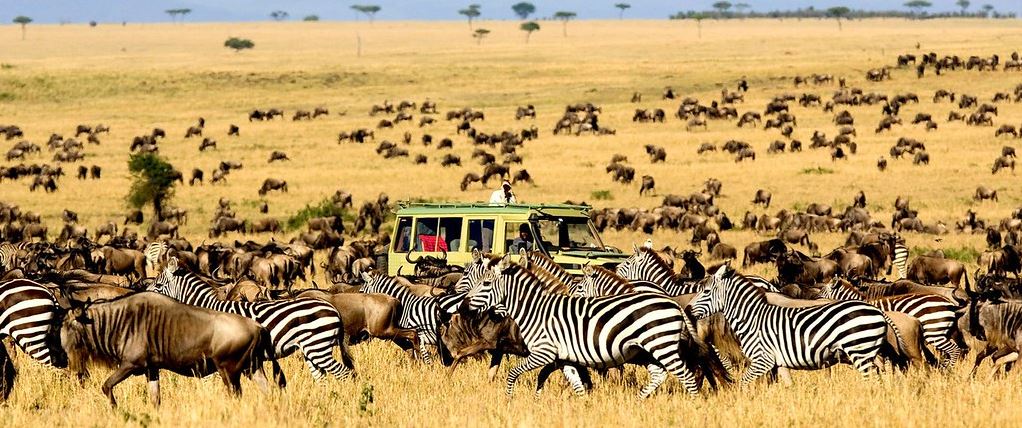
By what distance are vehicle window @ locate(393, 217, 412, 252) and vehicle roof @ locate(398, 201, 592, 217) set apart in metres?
0.12

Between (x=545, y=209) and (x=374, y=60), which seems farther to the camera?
(x=374, y=60)

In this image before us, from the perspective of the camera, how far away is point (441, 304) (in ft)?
47.6

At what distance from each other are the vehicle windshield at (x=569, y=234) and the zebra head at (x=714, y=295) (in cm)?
481

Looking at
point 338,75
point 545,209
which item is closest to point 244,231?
point 545,209

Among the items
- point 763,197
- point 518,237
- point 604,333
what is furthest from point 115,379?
point 763,197

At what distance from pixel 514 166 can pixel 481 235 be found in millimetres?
34676

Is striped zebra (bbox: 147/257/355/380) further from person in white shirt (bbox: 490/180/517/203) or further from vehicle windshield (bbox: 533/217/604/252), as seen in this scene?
person in white shirt (bbox: 490/180/517/203)

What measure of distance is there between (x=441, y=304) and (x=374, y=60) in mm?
98950

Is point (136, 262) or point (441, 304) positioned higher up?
point (441, 304)

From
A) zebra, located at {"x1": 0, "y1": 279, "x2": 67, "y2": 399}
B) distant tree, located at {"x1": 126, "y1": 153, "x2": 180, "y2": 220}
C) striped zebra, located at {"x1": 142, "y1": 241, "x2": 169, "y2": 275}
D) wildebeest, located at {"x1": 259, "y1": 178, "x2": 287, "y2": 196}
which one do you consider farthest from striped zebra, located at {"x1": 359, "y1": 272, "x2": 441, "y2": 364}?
wildebeest, located at {"x1": 259, "y1": 178, "x2": 287, "y2": 196}

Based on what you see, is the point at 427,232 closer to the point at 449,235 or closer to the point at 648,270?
the point at 449,235

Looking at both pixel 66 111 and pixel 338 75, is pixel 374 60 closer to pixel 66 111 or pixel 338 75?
pixel 338 75

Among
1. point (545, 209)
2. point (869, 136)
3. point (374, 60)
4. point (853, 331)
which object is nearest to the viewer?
point (853, 331)

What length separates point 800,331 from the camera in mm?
11812
